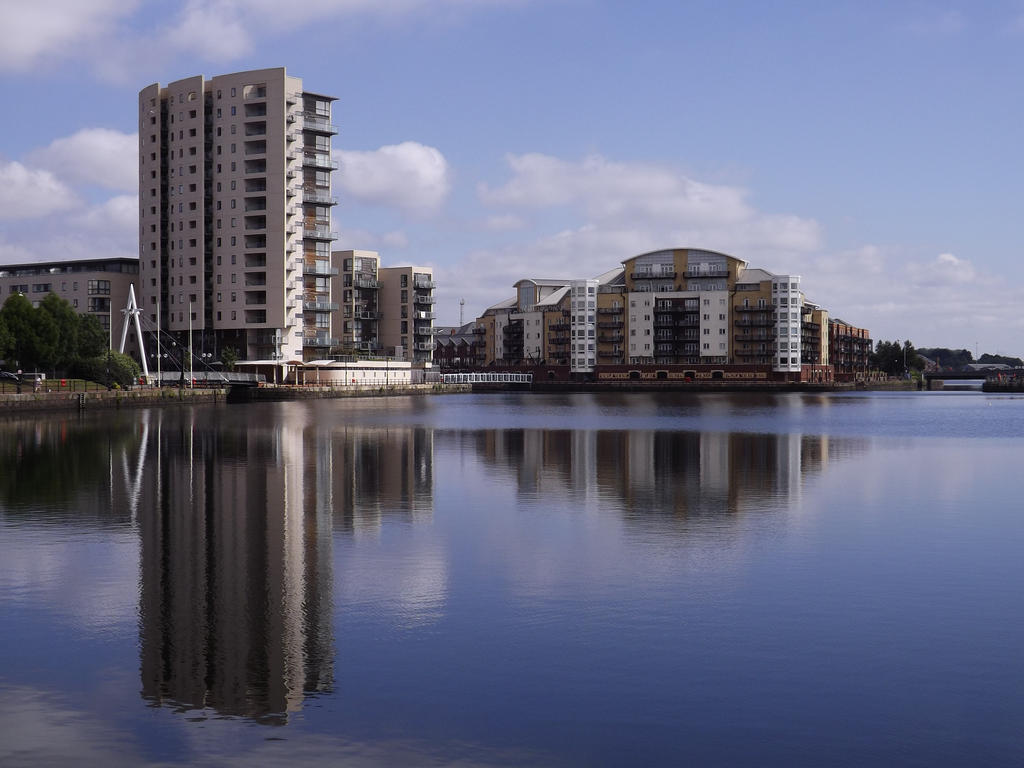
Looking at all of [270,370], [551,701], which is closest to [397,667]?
[551,701]

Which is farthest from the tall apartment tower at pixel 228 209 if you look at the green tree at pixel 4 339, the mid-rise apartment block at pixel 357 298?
the green tree at pixel 4 339

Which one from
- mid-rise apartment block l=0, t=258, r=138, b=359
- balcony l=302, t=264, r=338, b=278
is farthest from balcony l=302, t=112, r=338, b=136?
mid-rise apartment block l=0, t=258, r=138, b=359

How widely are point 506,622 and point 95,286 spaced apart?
154431mm

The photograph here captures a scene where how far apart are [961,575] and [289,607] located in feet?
40.9

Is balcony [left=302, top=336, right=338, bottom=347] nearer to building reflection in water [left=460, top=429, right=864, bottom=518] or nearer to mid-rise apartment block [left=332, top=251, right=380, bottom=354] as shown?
mid-rise apartment block [left=332, top=251, right=380, bottom=354]

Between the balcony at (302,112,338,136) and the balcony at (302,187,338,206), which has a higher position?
the balcony at (302,112,338,136)

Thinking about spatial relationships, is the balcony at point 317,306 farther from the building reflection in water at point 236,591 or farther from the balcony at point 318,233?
the building reflection in water at point 236,591

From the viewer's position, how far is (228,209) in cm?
14075

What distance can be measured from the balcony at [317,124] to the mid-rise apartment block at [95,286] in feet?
115

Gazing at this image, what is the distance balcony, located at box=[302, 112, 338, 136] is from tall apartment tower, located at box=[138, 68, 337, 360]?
17cm

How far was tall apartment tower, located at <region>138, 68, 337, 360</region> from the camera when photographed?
13900cm

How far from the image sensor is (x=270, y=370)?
461ft

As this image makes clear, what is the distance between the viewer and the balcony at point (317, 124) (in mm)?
147875

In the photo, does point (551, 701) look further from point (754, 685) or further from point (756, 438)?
point (756, 438)
